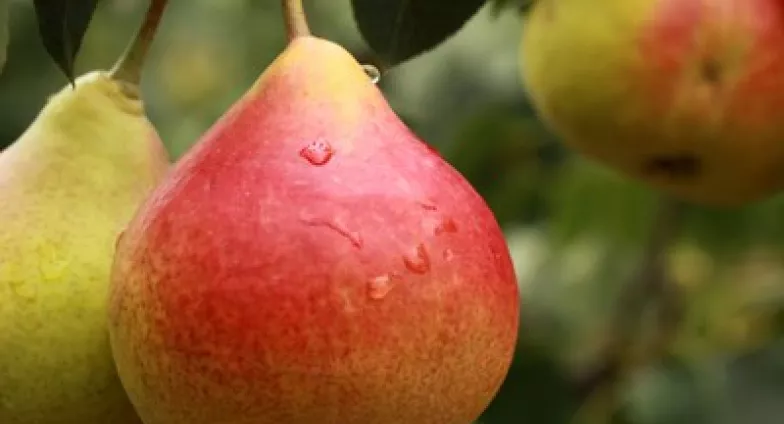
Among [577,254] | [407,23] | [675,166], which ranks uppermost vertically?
[407,23]

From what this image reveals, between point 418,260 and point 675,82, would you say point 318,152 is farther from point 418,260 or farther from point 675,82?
point 675,82

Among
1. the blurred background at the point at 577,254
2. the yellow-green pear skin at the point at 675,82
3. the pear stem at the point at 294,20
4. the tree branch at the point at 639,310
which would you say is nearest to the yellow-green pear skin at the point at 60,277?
the pear stem at the point at 294,20

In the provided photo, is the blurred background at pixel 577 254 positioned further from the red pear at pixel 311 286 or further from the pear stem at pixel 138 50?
A: the red pear at pixel 311 286

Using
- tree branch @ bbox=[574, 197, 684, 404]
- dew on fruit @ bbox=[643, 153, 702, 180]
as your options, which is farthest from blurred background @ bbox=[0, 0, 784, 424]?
dew on fruit @ bbox=[643, 153, 702, 180]

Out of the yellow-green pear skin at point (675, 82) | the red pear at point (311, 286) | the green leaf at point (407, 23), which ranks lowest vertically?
the yellow-green pear skin at point (675, 82)

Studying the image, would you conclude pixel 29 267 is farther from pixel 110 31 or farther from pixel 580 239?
pixel 110 31

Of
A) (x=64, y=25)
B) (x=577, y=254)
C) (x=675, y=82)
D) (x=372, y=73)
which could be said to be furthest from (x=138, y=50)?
(x=577, y=254)

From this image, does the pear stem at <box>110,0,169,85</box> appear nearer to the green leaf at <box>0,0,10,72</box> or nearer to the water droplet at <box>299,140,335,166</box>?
the green leaf at <box>0,0,10,72</box>
